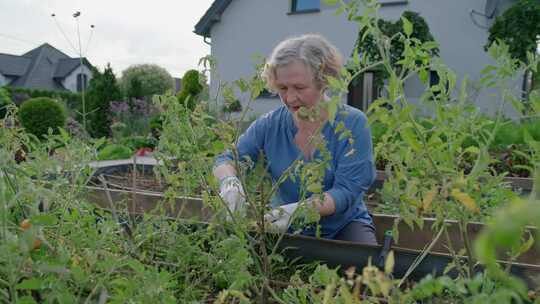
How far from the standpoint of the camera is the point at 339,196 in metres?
1.80

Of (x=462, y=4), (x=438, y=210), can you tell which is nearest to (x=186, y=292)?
(x=438, y=210)

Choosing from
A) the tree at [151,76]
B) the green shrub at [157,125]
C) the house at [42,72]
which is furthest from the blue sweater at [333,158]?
the house at [42,72]

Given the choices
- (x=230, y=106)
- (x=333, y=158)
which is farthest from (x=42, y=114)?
(x=230, y=106)

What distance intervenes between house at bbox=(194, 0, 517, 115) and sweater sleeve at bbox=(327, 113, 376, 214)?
778 centimetres

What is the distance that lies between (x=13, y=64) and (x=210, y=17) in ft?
95.6

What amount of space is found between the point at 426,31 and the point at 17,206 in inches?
417

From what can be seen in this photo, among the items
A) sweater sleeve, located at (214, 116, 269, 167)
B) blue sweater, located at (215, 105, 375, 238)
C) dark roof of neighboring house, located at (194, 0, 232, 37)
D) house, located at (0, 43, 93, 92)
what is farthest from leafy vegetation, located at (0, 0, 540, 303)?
house, located at (0, 43, 93, 92)

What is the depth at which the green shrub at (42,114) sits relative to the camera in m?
10.6

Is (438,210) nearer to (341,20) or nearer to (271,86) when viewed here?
(271,86)

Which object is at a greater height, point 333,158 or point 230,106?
point 230,106

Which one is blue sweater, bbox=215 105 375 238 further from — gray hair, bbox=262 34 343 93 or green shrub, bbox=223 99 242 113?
green shrub, bbox=223 99 242 113

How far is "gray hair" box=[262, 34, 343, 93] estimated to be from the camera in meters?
1.99

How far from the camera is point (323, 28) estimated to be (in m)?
12.5

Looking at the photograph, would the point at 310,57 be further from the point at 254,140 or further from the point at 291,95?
the point at 254,140
